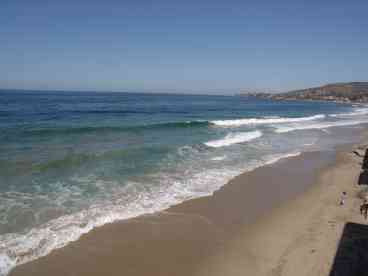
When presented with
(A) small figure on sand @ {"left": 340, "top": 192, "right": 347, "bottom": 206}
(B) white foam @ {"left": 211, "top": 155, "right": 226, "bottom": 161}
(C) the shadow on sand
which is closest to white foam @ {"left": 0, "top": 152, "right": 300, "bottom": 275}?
(B) white foam @ {"left": 211, "top": 155, "right": 226, "bottom": 161}

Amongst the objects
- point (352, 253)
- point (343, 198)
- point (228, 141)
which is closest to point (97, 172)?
point (343, 198)

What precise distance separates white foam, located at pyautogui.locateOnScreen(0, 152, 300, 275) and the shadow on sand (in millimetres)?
4825

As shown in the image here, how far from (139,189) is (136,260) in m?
4.76

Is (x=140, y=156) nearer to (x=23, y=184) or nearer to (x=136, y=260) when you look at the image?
(x=23, y=184)

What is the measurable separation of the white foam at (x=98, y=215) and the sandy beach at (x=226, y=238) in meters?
0.31

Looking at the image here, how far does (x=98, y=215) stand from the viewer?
9.11 meters

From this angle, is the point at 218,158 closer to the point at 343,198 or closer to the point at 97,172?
the point at 97,172

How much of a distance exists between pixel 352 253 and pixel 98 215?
270 inches

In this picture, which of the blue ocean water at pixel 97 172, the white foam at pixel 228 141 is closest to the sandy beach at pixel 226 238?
the blue ocean water at pixel 97 172

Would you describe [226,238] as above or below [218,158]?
below

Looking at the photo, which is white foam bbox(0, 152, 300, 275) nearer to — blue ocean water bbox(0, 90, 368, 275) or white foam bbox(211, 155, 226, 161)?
blue ocean water bbox(0, 90, 368, 275)

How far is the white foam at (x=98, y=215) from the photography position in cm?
707

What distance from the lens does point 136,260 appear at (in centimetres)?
686

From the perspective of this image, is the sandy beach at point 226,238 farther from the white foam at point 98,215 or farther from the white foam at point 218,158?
the white foam at point 218,158
